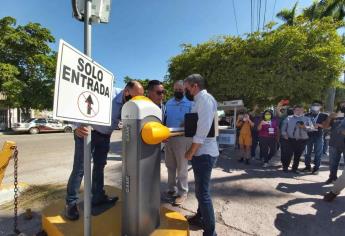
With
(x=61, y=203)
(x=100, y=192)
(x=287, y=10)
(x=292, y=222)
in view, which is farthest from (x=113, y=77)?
(x=287, y=10)

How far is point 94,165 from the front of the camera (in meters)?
3.62

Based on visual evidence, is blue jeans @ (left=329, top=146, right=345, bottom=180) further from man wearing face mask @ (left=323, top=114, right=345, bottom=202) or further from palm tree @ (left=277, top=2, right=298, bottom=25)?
palm tree @ (left=277, top=2, right=298, bottom=25)

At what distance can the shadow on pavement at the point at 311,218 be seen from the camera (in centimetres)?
359

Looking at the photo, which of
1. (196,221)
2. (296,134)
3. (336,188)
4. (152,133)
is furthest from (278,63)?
(152,133)

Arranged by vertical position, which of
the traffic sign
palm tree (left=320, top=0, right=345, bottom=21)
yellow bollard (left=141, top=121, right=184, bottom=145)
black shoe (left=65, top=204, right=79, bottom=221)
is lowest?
black shoe (left=65, top=204, right=79, bottom=221)

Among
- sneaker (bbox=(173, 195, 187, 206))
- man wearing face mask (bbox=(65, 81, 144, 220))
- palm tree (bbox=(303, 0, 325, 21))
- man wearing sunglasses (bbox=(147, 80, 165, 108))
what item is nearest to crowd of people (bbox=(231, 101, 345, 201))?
sneaker (bbox=(173, 195, 187, 206))

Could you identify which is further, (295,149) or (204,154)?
(295,149)

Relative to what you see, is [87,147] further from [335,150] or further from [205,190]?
[335,150]

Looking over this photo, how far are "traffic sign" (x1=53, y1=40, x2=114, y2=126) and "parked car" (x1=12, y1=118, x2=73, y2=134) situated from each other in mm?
21362

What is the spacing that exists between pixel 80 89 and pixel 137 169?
0.94 metres

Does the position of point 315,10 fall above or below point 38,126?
above

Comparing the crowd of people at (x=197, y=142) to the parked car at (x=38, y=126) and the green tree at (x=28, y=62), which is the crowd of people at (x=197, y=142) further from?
the green tree at (x=28, y=62)

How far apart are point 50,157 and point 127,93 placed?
22.6 feet

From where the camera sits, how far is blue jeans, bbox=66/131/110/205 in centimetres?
317
